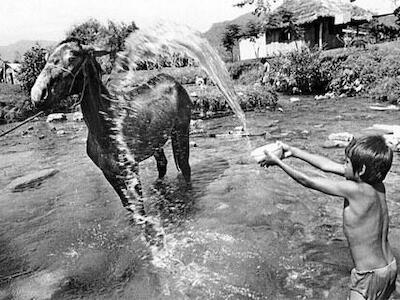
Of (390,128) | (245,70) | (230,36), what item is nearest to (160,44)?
(390,128)

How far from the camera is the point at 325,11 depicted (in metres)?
34.4

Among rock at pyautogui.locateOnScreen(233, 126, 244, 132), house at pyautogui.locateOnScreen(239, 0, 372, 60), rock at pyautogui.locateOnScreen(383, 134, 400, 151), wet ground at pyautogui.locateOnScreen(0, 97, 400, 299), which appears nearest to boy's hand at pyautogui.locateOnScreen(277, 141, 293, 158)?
wet ground at pyautogui.locateOnScreen(0, 97, 400, 299)

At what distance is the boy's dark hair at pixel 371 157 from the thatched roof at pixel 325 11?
113 feet

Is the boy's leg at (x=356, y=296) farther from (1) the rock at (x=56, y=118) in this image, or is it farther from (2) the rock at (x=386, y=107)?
(1) the rock at (x=56, y=118)

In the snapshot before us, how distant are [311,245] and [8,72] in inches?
2034

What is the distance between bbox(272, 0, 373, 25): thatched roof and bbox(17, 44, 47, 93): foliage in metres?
22.9

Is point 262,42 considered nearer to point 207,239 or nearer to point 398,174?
point 398,174

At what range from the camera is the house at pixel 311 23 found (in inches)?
1355

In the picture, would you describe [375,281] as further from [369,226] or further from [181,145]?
[181,145]

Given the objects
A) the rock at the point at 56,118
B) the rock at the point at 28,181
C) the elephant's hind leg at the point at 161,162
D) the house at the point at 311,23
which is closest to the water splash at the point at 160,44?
the elephant's hind leg at the point at 161,162

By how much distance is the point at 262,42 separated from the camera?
3906 cm

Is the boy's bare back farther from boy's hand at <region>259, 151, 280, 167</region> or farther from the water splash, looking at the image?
the water splash

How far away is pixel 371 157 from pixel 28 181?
8.21 m

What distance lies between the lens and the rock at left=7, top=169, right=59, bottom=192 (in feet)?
28.3
